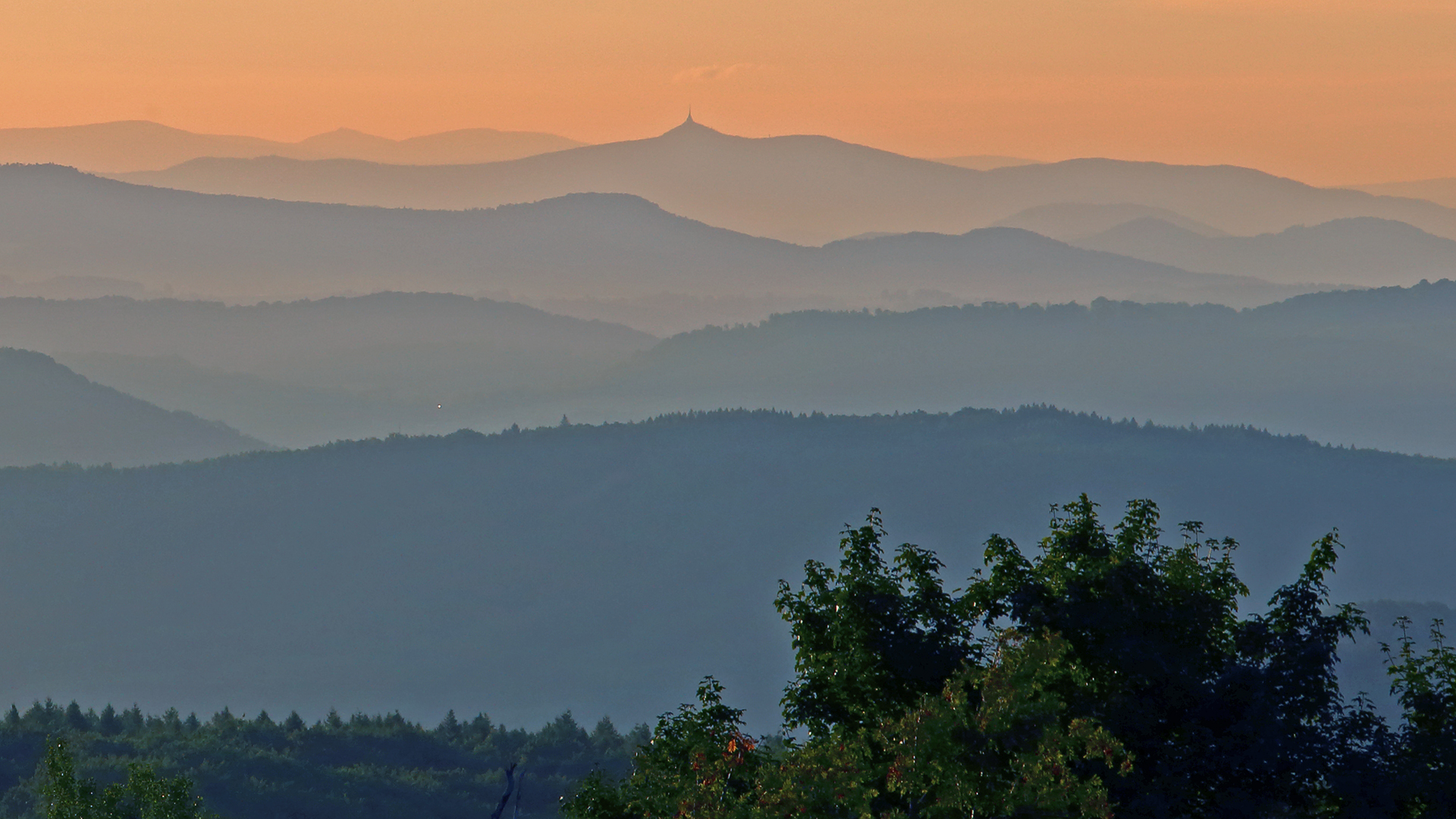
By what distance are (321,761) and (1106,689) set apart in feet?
460

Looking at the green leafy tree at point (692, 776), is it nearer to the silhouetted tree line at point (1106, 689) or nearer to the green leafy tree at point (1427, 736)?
the silhouetted tree line at point (1106, 689)

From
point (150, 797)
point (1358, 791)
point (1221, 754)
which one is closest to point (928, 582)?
point (1221, 754)

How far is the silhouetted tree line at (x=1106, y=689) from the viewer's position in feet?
95.2

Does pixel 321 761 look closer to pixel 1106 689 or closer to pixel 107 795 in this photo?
pixel 107 795

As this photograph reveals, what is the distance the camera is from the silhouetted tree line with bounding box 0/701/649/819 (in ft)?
449

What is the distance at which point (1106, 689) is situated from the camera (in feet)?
101

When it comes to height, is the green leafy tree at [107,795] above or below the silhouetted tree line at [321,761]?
below

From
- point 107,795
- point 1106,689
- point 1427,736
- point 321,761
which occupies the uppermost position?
point 321,761

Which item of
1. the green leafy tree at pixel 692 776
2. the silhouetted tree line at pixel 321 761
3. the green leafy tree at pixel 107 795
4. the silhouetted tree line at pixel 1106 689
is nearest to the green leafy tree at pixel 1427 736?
the silhouetted tree line at pixel 1106 689

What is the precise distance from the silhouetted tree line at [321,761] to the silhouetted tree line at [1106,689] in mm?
87999

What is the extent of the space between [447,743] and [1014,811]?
15898 cm

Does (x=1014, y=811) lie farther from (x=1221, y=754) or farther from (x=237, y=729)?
(x=237, y=729)

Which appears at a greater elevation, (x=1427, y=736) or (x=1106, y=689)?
(x=1106, y=689)

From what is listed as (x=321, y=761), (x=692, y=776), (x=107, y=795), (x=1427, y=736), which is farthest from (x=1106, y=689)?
(x=321, y=761)
